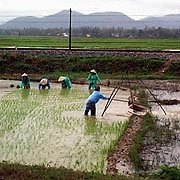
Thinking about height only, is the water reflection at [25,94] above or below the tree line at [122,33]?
below

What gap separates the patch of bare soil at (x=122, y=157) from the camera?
22.0 ft

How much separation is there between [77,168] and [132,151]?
131 centimetres

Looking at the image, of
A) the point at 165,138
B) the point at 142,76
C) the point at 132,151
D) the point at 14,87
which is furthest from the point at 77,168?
the point at 142,76

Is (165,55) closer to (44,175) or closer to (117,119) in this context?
(117,119)

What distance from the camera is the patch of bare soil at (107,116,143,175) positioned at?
22.0 ft

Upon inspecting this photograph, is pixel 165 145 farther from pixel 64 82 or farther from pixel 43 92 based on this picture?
pixel 64 82

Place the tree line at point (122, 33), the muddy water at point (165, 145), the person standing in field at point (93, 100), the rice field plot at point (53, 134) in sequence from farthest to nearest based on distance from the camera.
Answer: the tree line at point (122, 33) → the person standing in field at point (93, 100) → the muddy water at point (165, 145) → the rice field plot at point (53, 134)

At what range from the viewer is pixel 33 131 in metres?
9.09

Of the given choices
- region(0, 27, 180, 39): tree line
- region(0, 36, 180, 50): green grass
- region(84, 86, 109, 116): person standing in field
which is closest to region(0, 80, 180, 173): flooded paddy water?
region(84, 86, 109, 116): person standing in field

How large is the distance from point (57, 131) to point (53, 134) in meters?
0.29

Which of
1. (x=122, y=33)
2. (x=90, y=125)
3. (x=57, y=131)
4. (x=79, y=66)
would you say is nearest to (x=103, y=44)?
(x=79, y=66)

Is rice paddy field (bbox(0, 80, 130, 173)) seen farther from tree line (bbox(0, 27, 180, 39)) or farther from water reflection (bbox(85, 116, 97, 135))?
tree line (bbox(0, 27, 180, 39))

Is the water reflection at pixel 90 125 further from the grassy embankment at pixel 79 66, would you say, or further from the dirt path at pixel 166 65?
the dirt path at pixel 166 65

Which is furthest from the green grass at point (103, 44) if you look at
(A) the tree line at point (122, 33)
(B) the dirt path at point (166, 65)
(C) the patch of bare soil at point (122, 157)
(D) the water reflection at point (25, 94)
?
(A) the tree line at point (122, 33)
